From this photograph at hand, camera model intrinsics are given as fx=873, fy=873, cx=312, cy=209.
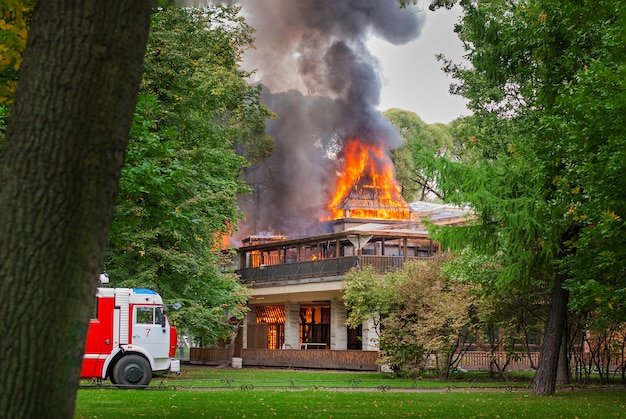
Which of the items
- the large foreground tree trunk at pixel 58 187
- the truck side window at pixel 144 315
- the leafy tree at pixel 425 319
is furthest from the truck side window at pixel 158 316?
the large foreground tree trunk at pixel 58 187

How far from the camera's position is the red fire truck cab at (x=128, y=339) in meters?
24.6

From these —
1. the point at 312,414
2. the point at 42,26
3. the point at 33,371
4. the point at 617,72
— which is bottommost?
the point at 312,414

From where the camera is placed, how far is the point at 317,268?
48125 mm

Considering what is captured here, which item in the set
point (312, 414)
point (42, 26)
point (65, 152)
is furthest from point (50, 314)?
point (312, 414)

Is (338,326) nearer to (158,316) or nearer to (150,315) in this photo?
(158,316)

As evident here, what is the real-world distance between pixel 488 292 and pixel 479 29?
1006cm

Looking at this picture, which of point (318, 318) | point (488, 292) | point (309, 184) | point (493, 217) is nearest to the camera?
point (493, 217)

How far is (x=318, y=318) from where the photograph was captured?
5369 centimetres

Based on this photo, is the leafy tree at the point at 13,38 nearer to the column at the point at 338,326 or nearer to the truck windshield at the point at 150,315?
the truck windshield at the point at 150,315

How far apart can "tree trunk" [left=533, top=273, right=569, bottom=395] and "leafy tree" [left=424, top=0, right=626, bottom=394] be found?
3cm

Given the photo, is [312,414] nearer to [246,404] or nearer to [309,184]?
[246,404]

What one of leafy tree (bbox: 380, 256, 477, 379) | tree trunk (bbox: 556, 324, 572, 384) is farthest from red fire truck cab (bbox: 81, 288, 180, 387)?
tree trunk (bbox: 556, 324, 572, 384)

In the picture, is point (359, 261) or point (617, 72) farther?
point (359, 261)

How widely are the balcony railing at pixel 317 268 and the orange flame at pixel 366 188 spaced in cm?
744
